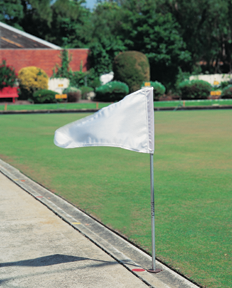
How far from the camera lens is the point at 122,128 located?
460 cm

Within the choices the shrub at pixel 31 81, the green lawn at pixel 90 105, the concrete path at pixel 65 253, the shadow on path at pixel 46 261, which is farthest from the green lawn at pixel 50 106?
the shadow on path at pixel 46 261

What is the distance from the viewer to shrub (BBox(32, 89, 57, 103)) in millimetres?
36625

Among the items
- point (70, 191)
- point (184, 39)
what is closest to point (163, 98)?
point (184, 39)

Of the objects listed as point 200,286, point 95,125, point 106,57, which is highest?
point 106,57

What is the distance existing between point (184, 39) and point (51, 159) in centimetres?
4567

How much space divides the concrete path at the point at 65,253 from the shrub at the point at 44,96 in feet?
97.9

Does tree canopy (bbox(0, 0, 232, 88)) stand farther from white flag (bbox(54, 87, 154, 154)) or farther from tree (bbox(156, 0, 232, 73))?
white flag (bbox(54, 87, 154, 154))

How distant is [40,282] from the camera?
4.34 meters

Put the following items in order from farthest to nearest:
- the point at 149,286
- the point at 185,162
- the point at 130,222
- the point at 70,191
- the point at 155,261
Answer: the point at 185,162 < the point at 70,191 < the point at 130,222 < the point at 155,261 < the point at 149,286

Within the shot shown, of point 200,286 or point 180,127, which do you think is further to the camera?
point 180,127

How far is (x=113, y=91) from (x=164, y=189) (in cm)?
3017

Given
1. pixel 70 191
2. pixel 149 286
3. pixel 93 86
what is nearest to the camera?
pixel 149 286

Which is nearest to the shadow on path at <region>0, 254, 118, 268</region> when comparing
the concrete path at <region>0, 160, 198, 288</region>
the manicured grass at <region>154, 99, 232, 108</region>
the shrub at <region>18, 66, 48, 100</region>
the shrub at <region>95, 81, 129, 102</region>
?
the concrete path at <region>0, 160, 198, 288</region>

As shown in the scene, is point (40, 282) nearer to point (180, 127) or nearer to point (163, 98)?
point (180, 127)
